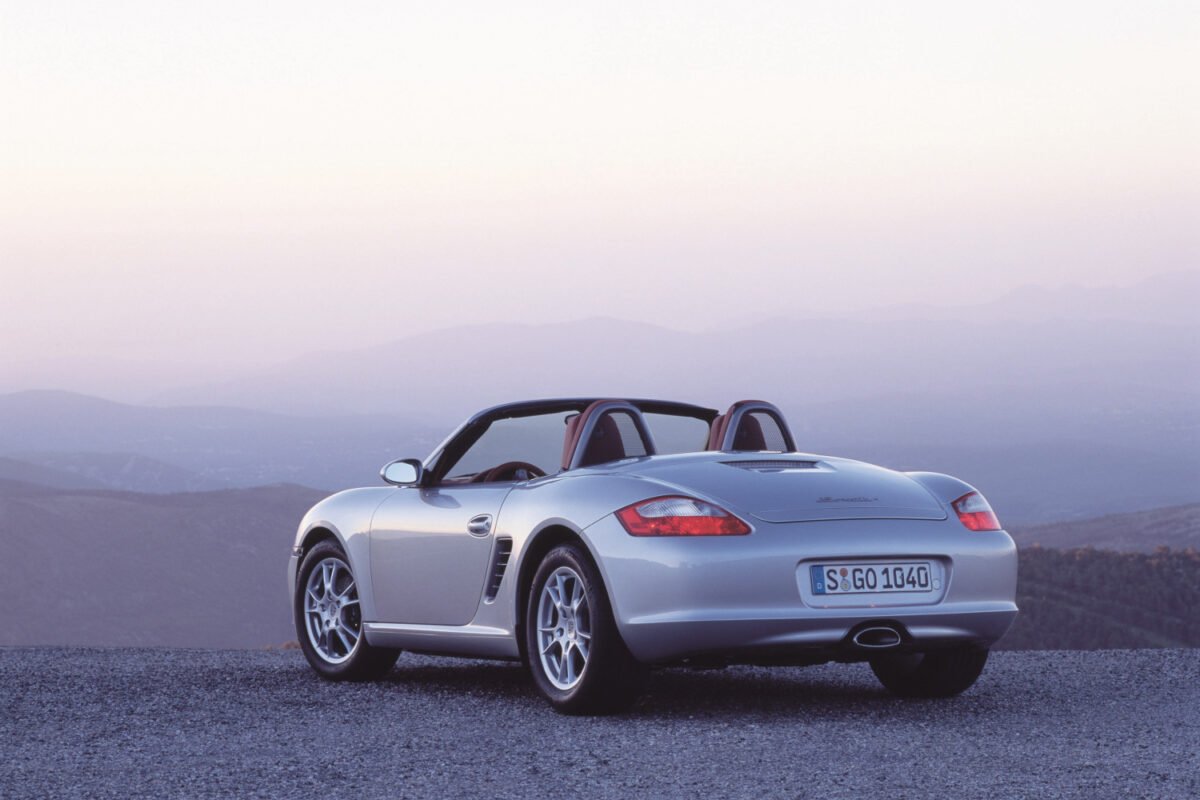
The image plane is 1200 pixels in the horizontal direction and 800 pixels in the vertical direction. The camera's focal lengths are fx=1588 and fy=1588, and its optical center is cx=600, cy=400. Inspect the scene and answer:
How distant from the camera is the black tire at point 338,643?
8.67 m

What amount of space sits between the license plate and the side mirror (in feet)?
8.26

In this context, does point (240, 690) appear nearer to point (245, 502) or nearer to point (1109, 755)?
point (1109, 755)

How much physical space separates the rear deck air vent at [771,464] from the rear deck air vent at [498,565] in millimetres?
1113

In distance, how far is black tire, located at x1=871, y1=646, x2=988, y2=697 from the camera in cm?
760

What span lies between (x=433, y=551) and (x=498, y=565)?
64cm

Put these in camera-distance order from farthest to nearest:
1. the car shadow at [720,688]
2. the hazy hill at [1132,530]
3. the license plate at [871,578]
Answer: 1. the hazy hill at [1132,530]
2. the car shadow at [720,688]
3. the license plate at [871,578]

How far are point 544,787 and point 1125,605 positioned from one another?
45083 millimetres

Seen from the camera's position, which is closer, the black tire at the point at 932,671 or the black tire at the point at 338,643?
the black tire at the point at 932,671

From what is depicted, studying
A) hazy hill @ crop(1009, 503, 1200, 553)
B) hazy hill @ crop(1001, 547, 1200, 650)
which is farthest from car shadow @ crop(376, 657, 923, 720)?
hazy hill @ crop(1009, 503, 1200, 553)

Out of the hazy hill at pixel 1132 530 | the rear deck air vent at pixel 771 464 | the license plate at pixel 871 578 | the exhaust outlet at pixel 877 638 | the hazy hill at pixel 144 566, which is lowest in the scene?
the hazy hill at pixel 144 566

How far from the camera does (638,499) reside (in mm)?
6621

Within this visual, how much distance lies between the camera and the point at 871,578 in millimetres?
6602

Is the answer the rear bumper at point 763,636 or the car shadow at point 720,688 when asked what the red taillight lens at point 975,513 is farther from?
the car shadow at point 720,688

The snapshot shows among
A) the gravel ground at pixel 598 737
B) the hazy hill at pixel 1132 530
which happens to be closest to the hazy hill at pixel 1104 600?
the hazy hill at pixel 1132 530
